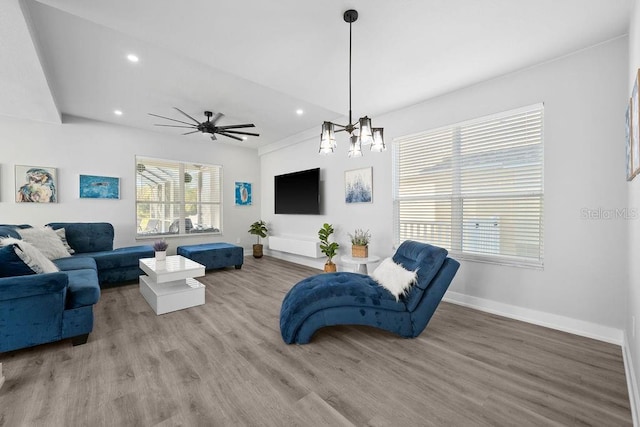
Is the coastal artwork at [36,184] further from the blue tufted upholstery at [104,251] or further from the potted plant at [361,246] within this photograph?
the potted plant at [361,246]

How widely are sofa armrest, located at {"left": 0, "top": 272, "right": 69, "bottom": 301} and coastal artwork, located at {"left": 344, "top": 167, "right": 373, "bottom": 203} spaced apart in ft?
12.4

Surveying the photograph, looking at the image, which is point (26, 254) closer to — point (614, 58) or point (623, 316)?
point (623, 316)

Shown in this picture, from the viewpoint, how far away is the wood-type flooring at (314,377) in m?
1.57

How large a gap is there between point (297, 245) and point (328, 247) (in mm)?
1093

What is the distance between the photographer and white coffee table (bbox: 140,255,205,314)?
3.12m

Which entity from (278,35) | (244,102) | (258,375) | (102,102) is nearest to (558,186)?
(278,35)

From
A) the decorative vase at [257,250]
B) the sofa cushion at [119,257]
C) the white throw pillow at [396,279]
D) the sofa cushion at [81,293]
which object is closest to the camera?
the sofa cushion at [81,293]

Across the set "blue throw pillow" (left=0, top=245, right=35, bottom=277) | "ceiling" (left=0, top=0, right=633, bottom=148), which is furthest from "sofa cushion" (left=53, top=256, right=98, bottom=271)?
"ceiling" (left=0, top=0, right=633, bottom=148)

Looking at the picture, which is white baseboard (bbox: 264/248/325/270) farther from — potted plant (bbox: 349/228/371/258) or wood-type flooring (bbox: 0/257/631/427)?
wood-type flooring (bbox: 0/257/631/427)

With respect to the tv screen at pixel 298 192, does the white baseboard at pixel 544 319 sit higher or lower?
lower

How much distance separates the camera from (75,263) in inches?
141

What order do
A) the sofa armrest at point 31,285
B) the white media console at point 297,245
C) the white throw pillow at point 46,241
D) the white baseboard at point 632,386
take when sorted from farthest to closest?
the white media console at point 297,245 → the white throw pillow at point 46,241 → the sofa armrest at point 31,285 → the white baseboard at point 632,386

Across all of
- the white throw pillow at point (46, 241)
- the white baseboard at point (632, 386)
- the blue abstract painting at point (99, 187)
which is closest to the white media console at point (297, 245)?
the blue abstract painting at point (99, 187)

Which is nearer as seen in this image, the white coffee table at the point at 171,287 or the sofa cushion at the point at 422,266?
the sofa cushion at the point at 422,266
